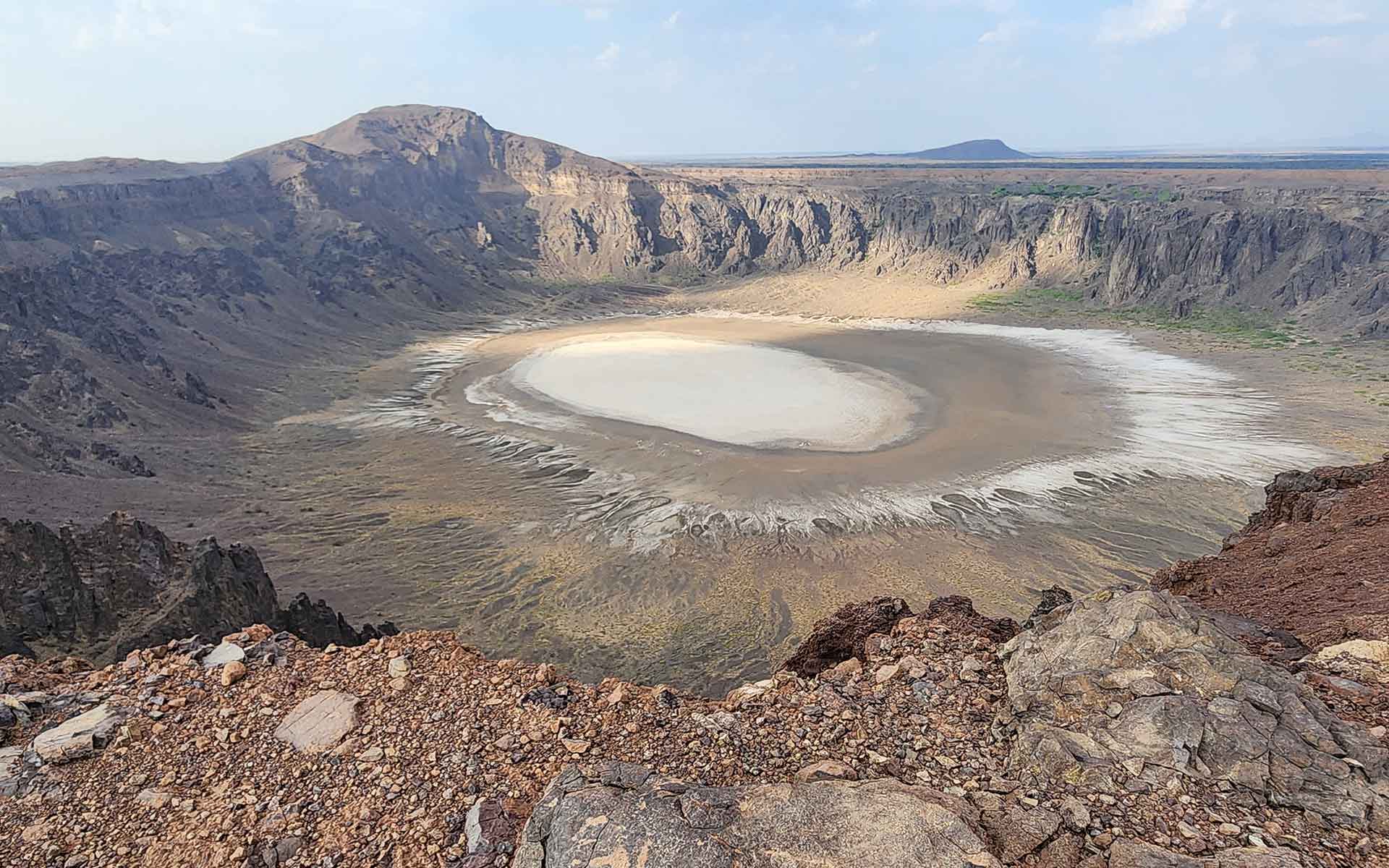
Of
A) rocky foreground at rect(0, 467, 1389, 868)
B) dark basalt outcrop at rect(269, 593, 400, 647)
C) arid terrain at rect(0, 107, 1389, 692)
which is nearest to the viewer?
Answer: rocky foreground at rect(0, 467, 1389, 868)

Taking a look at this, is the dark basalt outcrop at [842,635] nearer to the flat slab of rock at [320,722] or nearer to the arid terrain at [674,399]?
the flat slab of rock at [320,722]

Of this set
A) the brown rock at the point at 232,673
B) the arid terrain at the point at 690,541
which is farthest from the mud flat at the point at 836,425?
the brown rock at the point at 232,673

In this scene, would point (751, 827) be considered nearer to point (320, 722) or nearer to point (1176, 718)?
point (1176, 718)

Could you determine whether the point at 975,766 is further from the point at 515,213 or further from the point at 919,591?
the point at 515,213

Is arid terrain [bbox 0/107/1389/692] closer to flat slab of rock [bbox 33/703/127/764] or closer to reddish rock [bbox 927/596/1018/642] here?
reddish rock [bbox 927/596/1018/642]

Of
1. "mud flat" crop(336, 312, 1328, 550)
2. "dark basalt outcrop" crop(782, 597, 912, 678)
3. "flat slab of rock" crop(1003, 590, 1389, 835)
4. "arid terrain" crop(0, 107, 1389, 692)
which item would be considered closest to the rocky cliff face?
"arid terrain" crop(0, 107, 1389, 692)

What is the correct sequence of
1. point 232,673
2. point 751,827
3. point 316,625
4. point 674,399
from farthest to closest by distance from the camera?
point 674,399, point 316,625, point 232,673, point 751,827

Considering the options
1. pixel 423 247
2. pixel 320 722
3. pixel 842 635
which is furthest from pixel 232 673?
pixel 423 247
